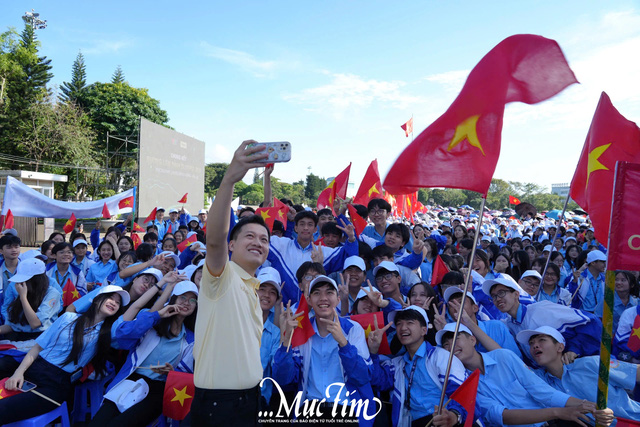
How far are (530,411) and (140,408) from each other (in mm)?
2947

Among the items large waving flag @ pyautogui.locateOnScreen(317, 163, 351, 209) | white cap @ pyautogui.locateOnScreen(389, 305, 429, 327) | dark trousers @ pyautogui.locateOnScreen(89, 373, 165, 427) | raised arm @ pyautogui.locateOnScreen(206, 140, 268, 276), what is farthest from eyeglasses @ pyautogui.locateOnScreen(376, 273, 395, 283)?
large waving flag @ pyautogui.locateOnScreen(317, 163, 351, 209)

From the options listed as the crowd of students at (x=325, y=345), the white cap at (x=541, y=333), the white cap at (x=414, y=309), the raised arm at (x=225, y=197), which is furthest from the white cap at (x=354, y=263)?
the raised arm at (x=225, y=197)

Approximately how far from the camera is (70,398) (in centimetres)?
361

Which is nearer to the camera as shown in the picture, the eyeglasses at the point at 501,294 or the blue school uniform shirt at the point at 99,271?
the eyeglasses at the point at 501,294

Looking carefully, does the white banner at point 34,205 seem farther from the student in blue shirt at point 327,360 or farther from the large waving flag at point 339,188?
the student in blue shirt at point 327,360

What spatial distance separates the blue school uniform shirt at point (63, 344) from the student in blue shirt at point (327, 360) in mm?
1746

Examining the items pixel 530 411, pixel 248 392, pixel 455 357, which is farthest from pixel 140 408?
pixel 530 411

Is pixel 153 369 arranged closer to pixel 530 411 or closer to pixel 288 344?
pixel 288 344

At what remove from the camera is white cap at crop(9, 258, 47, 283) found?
4.09 m

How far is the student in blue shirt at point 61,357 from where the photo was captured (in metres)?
3.18

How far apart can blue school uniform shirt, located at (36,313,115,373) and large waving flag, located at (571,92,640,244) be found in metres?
4.45

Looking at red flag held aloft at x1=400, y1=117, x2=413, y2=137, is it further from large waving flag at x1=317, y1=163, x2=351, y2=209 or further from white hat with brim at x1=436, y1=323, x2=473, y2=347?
white hat with brim at x1=436, y1=323, x2=473, y2=347

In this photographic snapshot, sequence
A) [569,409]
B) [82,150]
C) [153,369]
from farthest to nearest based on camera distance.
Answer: [82,150] → [153,369] → [569,409]

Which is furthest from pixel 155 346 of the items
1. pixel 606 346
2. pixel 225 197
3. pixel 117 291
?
pixel 606 346
